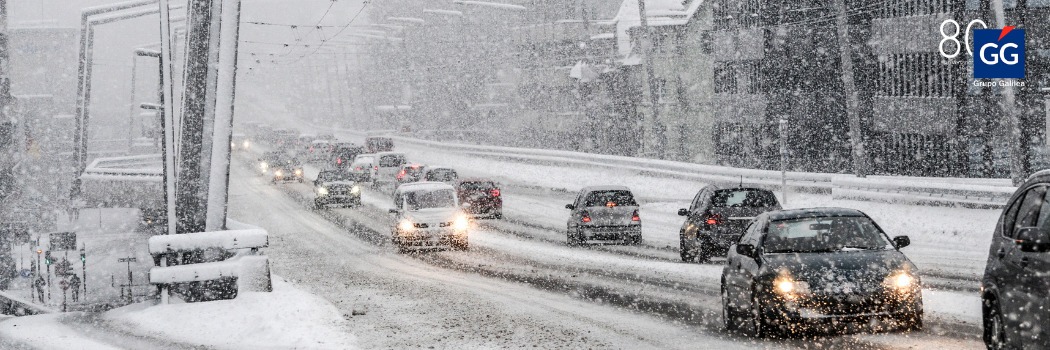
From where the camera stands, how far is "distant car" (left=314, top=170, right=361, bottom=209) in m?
42.1

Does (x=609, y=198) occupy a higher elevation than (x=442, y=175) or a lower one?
lower

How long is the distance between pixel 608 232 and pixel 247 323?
44.0 feet

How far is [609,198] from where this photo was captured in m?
26.4

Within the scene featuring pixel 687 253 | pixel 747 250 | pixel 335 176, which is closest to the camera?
pixel 747 250

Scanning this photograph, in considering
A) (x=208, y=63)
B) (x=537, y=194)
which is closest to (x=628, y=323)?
(x=208, y=63)

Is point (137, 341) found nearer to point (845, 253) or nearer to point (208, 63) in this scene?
point (208, 63)

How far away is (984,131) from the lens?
1513 inches

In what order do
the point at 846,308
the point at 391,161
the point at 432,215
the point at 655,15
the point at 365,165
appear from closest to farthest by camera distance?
the point at 846,308 → the point at 432,215 → the point at 391,161 → the point at 365,165 → the point at 655,15

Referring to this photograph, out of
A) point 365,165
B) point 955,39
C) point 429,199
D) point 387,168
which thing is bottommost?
point 429,199

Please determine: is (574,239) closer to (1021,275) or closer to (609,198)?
(609,198)

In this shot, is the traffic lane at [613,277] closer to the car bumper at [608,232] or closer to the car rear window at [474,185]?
the car bumper at [608,232]

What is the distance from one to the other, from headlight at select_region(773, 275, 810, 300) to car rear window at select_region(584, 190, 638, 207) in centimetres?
1453

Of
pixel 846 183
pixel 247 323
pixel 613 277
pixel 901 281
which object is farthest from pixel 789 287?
pixel 846 183

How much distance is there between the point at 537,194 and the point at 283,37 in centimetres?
15144
